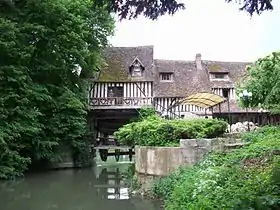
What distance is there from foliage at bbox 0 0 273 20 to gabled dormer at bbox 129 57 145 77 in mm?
24863

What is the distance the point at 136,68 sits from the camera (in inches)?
1228

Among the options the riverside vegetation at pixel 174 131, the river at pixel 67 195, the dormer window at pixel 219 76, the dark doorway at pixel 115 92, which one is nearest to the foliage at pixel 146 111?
the dark doorway at pixel 115 92

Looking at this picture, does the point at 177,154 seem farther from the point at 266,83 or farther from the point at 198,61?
the point at 198,61

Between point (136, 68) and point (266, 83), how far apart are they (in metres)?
13.9

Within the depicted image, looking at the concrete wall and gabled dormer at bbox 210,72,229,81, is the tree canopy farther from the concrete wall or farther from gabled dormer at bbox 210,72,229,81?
gabled dormer at bbox 210,72,229,81

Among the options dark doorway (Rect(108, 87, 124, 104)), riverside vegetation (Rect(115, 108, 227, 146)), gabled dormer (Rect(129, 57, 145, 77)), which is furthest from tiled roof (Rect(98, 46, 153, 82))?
riverside vegetation (Rect(115, 108, 227, 146))

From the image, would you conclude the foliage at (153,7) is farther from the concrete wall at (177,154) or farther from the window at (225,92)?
the window at (225,92)

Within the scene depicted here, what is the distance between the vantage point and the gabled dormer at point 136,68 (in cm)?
3103

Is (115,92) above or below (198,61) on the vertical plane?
below

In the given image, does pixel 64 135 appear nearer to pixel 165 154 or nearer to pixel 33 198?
pixel 33 198

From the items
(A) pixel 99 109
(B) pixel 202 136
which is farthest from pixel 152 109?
(B) pixel 202 136

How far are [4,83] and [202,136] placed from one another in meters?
9.80

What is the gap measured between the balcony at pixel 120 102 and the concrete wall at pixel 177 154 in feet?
51.2

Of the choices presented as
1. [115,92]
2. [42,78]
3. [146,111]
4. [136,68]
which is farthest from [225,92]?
[42,78]
